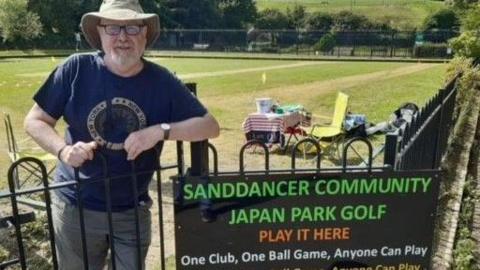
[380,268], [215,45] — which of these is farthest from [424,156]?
[215,45]

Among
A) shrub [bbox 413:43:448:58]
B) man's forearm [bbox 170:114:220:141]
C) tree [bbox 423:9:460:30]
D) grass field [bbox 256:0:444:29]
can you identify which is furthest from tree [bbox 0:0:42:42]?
man's forearm [bbox 170:114:220:141]

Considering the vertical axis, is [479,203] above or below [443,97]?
below

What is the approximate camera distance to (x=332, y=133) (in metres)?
8.53

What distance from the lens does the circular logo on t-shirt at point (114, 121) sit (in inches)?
94.1

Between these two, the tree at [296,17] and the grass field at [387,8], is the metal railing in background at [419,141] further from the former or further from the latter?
the tree at [296,17]

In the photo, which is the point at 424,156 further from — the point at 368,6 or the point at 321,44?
the point at 368,6

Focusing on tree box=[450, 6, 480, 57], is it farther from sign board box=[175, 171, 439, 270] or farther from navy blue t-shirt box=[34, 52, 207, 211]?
navy blue t-shirt box=[34, 52, 207, 211]

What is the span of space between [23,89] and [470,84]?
47.6ft

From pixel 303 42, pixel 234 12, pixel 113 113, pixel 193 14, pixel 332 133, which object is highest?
pixel 234 12

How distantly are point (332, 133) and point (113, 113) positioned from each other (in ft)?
21.3

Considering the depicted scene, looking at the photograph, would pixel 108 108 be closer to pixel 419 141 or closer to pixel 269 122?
pixel 419 141

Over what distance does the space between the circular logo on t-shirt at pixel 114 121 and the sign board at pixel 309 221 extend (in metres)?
0.39

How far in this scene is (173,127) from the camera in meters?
2.37

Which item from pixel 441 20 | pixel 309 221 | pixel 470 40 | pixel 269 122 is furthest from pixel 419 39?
pixel 309 221
